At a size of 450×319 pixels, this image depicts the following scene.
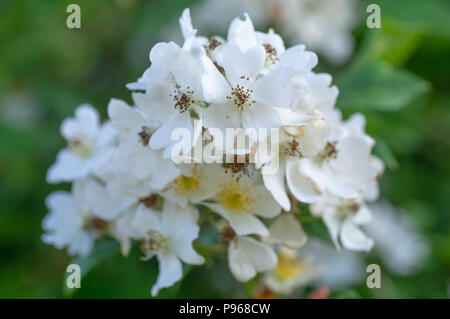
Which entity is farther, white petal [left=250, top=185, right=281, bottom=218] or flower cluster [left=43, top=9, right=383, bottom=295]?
white petal [left=250, top=185, right=281, bottom=218]

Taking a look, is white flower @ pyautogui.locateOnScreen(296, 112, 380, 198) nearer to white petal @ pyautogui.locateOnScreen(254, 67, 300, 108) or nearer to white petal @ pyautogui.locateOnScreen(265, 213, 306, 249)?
white petal @ pyautogui.locateOnScreen(265, 213, 306, 249)

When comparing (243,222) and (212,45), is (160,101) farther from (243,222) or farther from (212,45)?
(243,222)

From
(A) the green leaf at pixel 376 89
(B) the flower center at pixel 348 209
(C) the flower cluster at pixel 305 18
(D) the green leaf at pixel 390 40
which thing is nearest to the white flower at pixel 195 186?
(B) the flower center at pixel 348 209

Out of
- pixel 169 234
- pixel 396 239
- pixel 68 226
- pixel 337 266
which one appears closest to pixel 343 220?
pixel 169 234

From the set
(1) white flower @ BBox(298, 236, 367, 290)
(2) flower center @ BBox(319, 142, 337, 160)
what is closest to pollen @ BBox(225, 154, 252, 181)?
(2) flower center @ BBox(319, 142, 337, 160)

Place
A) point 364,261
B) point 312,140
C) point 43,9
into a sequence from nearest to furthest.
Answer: point 312,140
point 43,9
point 364,261

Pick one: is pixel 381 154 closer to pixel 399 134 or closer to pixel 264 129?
pixel 264 129

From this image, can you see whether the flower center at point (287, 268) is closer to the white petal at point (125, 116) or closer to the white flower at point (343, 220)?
the white flower at point (343, 220)
